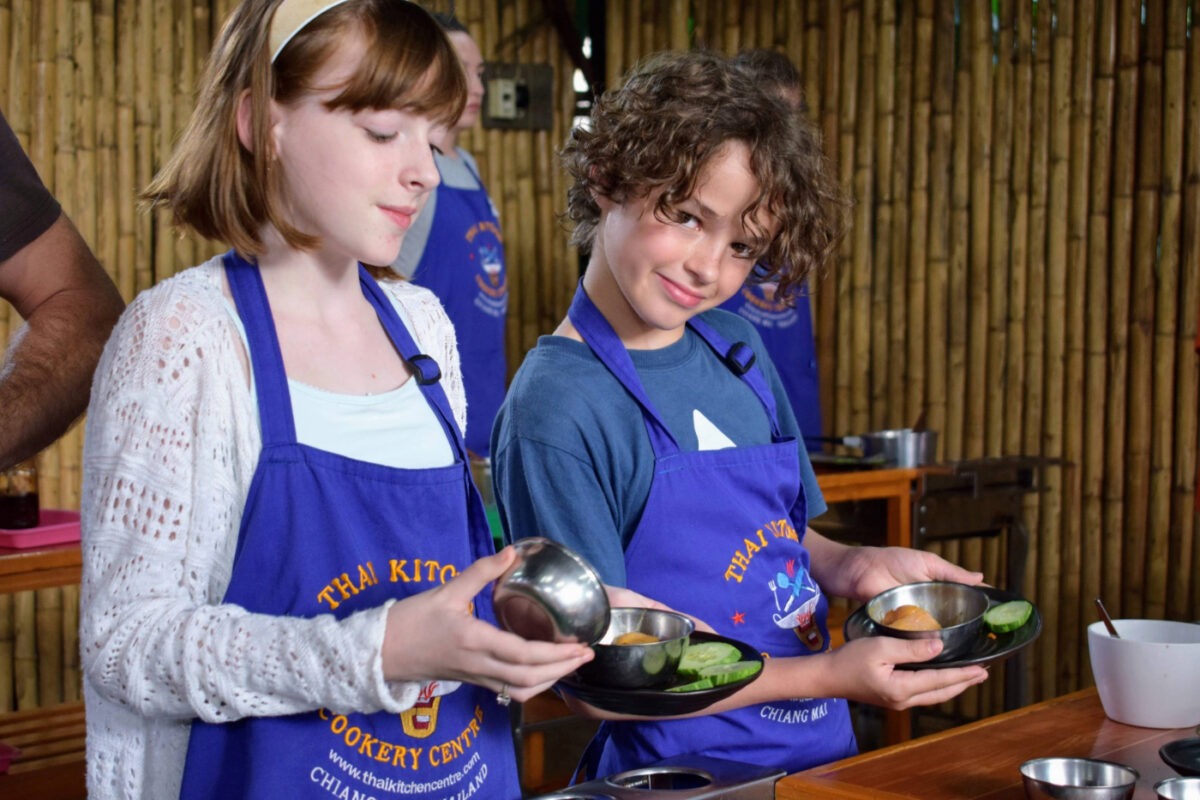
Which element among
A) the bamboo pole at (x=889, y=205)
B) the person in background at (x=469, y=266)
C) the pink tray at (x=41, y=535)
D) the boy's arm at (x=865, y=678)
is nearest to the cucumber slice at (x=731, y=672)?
the boy's arm at (x=865, y=678)

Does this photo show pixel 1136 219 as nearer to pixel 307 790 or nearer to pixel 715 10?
pixel 715 10

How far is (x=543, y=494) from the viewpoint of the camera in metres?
1.96

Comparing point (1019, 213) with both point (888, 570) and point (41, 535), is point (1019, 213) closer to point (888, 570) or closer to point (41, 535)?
point (888, 570)

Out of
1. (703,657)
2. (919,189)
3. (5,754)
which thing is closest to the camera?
(703,657)

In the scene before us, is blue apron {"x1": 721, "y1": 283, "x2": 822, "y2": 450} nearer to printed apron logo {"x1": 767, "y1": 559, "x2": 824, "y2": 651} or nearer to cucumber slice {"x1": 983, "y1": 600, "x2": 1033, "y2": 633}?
printed apron logo {"x1": 767, "y1": 559, "x2": 824, "y2": 651}

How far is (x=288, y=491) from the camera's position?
158 centimetres

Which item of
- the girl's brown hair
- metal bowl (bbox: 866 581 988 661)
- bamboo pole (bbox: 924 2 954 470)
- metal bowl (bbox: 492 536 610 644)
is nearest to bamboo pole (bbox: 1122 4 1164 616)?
bamboo pole (bbox: 924 2 954 470)

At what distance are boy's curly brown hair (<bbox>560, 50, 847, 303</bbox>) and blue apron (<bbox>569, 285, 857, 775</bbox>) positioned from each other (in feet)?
0.70

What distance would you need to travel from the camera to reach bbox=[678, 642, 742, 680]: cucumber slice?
5.58 feet

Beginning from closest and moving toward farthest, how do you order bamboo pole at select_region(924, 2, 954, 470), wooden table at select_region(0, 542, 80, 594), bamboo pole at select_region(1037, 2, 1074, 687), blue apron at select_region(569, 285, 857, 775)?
blue apron at select_region(569, 285, 857, 775), wooden table at select_region(0, 542, 80, 594), bamboo pole at select_region(1037, 2, 1074, 687), bamboo pole at select_region(924, 2, 954, 470)

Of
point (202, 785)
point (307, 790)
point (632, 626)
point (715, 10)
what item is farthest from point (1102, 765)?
point (715, 10)

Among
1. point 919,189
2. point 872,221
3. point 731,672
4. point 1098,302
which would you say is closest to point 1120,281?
point 1098,302

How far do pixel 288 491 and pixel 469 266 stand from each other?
3312 mm

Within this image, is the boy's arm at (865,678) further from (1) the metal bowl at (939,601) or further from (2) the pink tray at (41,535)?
(2) the pink tray at (41,535)
